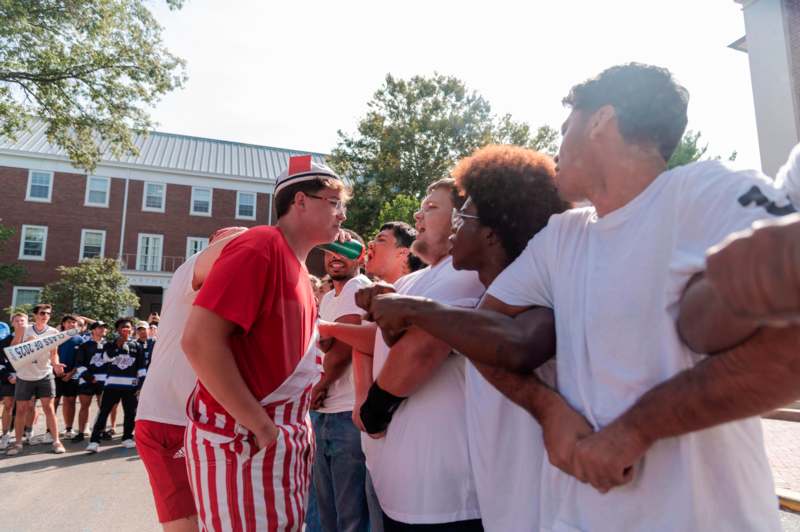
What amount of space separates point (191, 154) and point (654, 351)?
37721 millimetres

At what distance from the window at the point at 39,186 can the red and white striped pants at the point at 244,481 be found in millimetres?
34286

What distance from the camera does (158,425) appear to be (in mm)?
2621

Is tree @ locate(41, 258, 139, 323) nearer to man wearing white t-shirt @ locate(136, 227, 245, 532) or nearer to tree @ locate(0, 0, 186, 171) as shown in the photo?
tree @ locate(0, 0, 186, 171)

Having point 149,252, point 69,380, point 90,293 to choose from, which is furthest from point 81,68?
point 149,252

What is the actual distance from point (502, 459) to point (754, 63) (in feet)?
67.8

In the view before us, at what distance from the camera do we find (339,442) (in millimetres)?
3084

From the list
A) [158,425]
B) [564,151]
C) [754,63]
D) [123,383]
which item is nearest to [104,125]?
[123,383]

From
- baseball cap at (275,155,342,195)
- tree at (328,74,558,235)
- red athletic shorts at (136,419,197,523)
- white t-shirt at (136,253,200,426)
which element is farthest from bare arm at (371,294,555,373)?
tree at (328,74,558,235)

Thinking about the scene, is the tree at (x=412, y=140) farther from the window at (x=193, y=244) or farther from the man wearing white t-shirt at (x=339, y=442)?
the man wearing white t-shirt at (x=339, y=442)

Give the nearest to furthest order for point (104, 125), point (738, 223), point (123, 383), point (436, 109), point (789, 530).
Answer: point (738, 223) < point (789, 530) < point (123, 383) < point (104, 125) < point (436, 109)

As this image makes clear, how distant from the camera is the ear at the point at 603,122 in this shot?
144 cm

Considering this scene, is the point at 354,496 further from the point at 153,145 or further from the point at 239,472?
the point at 153,145

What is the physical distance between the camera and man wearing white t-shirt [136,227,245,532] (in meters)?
2.49

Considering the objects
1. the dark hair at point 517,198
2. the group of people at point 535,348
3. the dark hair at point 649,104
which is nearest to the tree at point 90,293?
the group of people at point 535,348
